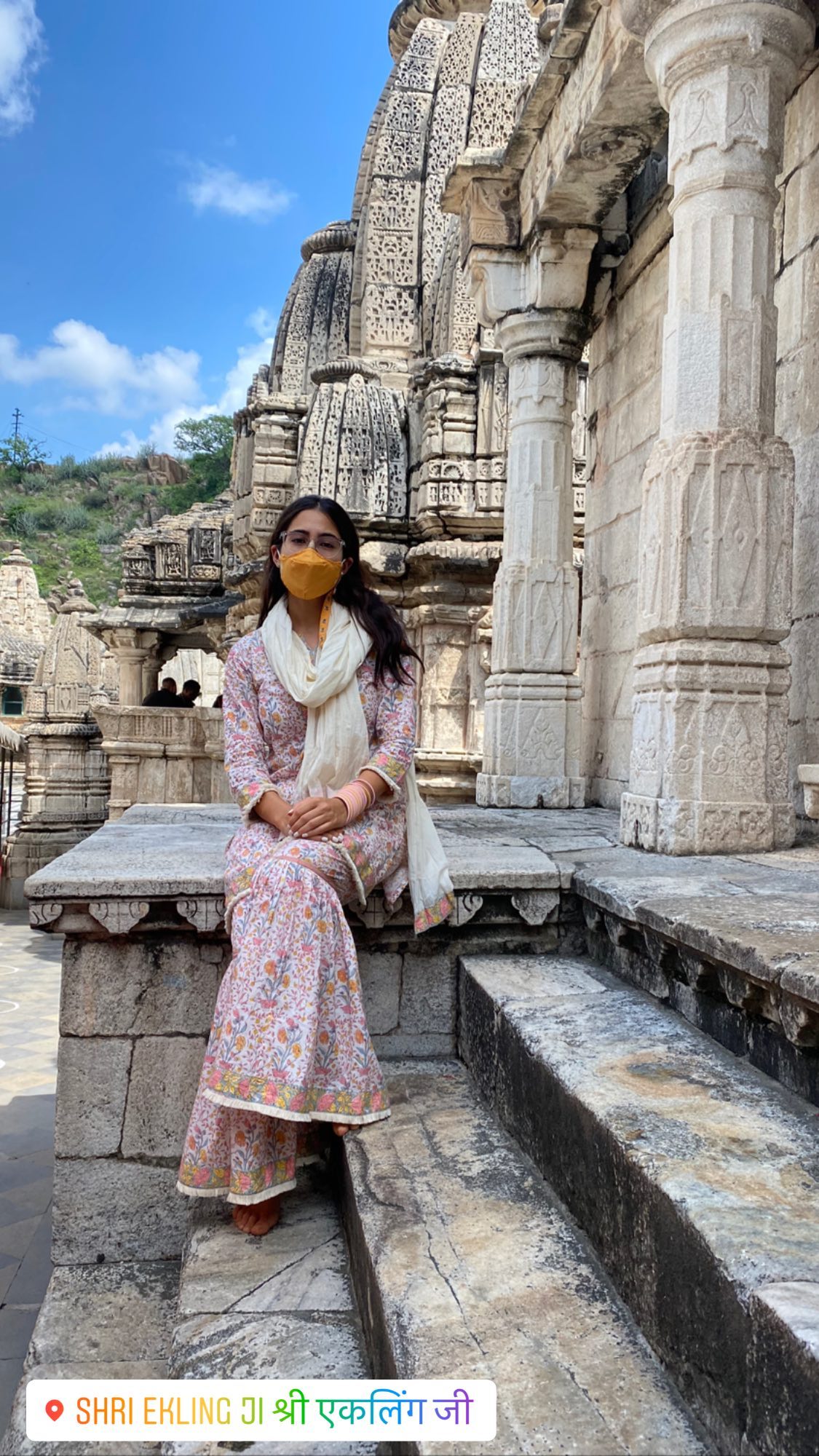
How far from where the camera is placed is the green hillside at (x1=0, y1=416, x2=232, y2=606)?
45969 mm

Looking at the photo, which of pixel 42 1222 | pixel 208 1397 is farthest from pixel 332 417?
pixel 208 1397

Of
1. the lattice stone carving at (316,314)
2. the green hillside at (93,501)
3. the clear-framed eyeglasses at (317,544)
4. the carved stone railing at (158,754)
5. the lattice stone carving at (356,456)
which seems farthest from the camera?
the green hillside at (93,501)

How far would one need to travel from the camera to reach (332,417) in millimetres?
6812

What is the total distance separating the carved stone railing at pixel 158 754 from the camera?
10.5 meters

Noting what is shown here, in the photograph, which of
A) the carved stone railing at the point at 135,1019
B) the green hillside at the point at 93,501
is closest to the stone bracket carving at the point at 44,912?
the carved stone railing at the point at 135,1019

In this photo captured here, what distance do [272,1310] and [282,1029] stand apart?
1.55ft

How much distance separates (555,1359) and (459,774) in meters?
5.45

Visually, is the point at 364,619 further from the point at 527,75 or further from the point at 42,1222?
the point at 527,75

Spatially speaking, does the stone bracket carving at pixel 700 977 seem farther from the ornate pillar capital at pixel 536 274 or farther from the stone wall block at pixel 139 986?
the ornate pillar capital at pixel 536 274

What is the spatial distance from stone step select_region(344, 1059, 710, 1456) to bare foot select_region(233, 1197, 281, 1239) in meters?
0.17

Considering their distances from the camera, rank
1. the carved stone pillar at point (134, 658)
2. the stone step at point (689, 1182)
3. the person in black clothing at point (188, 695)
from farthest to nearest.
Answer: the carved stone pillar at point (134, 658)
the person in black clothing at point (188, 695)
the stone step at point (689, 1182)

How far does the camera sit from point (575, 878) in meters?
2.74

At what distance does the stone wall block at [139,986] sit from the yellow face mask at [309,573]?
93 centimetres

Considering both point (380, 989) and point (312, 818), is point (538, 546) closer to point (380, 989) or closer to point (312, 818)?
point (380, 989)
